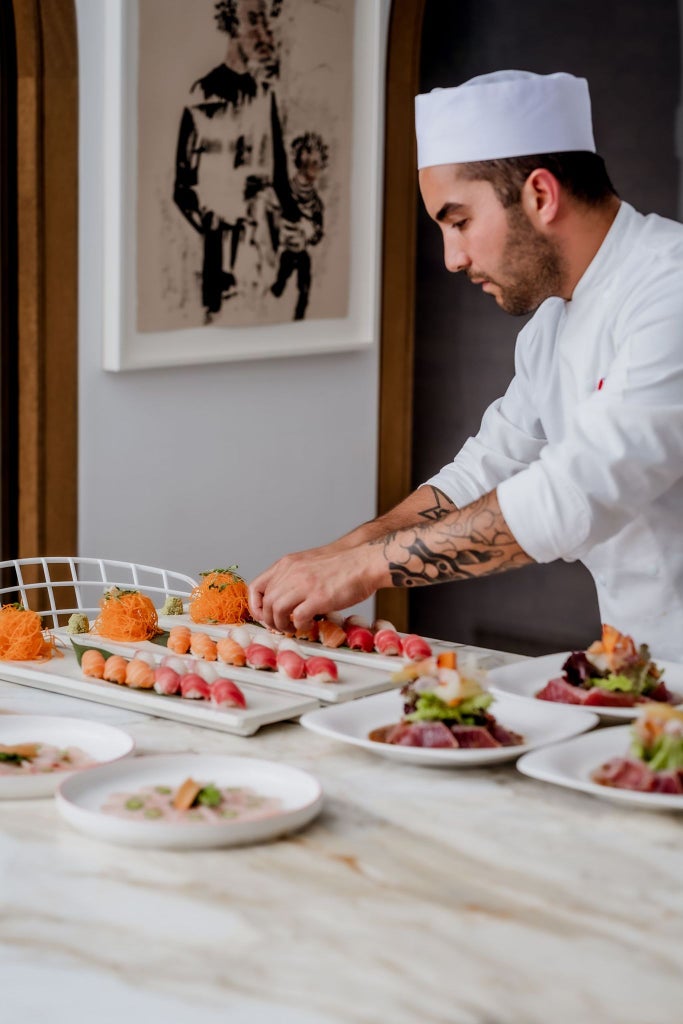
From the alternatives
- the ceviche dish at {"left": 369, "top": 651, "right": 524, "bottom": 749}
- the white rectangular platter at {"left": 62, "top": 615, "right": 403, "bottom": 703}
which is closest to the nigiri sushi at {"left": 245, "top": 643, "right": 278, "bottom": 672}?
the white rectangular platter at {"left": 62, "top": 615, "right": 403, "bottom": 703}

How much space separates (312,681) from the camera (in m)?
1.65

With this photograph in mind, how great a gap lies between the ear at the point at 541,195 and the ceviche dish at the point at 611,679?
781 mm

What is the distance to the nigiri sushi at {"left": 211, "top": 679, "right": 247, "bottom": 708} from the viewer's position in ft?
4.92

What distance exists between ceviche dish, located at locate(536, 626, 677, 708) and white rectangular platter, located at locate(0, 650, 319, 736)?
0.32 meters

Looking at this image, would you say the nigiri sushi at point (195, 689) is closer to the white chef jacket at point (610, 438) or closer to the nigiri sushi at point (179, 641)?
the nigiri sushi at point (179, 641)

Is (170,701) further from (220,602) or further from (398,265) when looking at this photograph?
(398,265)

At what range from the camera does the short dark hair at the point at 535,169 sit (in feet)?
6.55

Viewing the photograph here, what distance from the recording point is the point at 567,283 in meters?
2.11

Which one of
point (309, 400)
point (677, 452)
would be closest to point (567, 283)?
point (677, 452)

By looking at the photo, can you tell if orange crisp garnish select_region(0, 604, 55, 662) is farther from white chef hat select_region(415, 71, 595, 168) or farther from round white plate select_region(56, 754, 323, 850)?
white chef hat select_region(415, 71, 595, 168)

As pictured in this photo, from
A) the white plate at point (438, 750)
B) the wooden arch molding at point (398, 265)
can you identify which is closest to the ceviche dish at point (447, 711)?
the white plate at point (438, 750)

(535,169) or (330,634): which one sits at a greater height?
(535,169)

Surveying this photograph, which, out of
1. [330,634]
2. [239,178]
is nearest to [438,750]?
[330,634]

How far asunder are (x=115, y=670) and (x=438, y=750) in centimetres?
51
